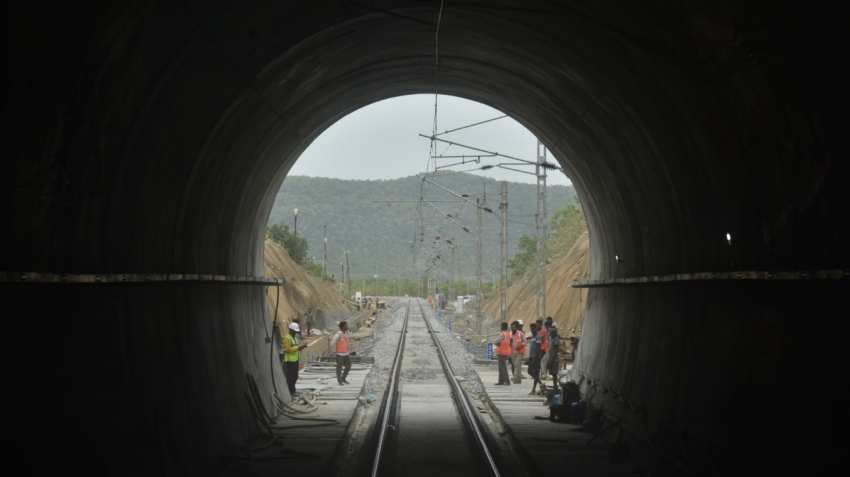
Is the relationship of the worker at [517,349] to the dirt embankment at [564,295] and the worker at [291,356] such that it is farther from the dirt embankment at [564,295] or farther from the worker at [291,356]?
the dirt embankment at [564,295]

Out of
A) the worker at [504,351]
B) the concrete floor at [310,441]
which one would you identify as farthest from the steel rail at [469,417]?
the concrete floor at [310,441]

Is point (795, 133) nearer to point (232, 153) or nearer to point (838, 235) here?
point (838, 235)

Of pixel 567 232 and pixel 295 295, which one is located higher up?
pixel 567 232

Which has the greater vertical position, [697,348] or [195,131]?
[195,131]

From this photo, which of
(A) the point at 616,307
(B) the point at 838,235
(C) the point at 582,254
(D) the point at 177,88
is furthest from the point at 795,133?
(C) the point at 582,254

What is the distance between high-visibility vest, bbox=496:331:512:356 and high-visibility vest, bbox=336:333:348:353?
3532 mm

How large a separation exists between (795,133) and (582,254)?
43587 mm

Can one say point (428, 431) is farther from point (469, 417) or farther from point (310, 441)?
point (310, 441)

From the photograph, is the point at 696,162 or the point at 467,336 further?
the point at 467,336

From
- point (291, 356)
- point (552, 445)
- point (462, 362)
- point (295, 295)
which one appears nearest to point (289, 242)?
point (295, 295)

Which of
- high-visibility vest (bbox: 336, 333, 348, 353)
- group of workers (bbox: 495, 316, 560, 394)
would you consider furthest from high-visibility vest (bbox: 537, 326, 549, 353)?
high-visibility vest (bbox: 336, 333, 348, 353)

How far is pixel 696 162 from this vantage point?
1244 cm

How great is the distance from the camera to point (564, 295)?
50.1m

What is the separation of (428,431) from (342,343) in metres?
7.76
